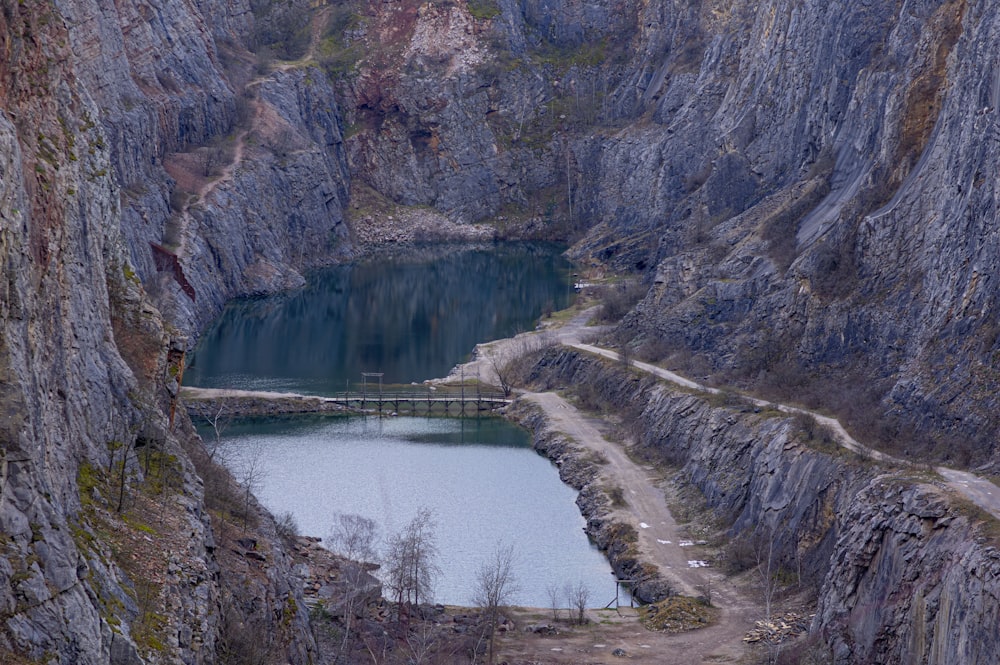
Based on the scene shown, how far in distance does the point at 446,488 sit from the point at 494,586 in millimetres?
21635

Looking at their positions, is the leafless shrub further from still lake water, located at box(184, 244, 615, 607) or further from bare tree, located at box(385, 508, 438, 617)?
bare tree, located at box(385, 508, 438, 617)

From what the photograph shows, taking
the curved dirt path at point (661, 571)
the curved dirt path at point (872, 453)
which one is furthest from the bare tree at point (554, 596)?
the curved dirt path at point (872, 453)

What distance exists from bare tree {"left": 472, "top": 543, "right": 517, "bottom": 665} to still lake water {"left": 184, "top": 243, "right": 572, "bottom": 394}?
44.1m

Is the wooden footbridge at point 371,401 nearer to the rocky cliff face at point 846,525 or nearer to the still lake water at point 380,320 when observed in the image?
the still lake water at point 380,320

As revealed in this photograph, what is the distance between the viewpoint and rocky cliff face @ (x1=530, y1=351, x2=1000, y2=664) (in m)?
43.0

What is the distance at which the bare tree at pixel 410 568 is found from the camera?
5872 centimetres

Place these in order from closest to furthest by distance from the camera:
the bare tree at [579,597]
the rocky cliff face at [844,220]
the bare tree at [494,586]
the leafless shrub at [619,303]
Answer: the bare tree at [494,586] < the bare tree at [579,597] < the rocky cliff face at [844,220] < the leafless shrub at [619,303]

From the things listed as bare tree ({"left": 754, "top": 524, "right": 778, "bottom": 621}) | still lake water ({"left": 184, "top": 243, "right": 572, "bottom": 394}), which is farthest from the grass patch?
still lake water ({"left": 184, "top": 243, "right": 572, "bottom": 394})

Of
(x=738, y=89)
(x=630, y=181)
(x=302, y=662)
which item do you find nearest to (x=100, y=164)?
(x=302, y=662)

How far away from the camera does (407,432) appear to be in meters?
98.9

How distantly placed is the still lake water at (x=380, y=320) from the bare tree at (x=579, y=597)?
155 ft

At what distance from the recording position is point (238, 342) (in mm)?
127000

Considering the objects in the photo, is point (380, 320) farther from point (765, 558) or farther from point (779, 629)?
point (779, 629)

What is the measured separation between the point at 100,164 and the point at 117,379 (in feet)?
37.5
